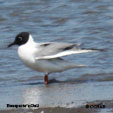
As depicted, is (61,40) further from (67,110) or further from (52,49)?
(67,110)

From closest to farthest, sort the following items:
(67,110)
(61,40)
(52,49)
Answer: (67,110)
(52,49)
(61,40)

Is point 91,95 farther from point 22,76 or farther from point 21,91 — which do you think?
point 22,76

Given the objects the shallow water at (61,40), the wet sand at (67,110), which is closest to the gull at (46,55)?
the shallow water at (61,40)

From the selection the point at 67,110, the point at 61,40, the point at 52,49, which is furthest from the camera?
the point at 61,40

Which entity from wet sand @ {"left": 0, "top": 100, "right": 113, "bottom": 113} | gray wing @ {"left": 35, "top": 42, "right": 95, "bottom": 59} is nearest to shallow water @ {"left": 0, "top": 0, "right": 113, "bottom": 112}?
wet sand @ {"left": 0, "top": 100, "right": 113, "bottom": 113}

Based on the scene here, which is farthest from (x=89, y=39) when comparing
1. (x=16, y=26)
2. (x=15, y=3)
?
(x=15, y=3)

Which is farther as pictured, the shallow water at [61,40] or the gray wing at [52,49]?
the gray wing at [52,49]

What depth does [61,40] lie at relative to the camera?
1041 centimetres

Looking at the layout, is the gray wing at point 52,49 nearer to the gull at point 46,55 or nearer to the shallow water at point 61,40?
the gull at point 46,55

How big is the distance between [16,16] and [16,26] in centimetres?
95

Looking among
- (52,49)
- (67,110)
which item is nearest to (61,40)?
(52,49)

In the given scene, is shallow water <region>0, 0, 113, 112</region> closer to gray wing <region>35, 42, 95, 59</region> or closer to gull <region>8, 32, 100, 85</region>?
gull <region>8, 32, 100, 85</region>

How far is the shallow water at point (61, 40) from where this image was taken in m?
6.79

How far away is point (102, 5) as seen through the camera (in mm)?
12797
